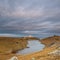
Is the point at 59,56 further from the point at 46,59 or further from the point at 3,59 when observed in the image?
the point at 3,59

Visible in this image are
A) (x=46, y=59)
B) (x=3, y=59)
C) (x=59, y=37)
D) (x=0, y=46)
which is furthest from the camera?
(x=59, y=37)

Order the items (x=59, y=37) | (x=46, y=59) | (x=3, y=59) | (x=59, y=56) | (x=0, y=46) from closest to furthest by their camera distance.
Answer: (x=46, y=59), (x=59, y=56), (x=3, y=59), (x=0, y=46), (x=59, y=37)

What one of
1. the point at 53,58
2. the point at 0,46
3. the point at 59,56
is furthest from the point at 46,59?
the point at 0,46

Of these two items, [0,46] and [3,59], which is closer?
[3,59]

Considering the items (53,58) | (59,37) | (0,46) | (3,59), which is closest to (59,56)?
(53,58)

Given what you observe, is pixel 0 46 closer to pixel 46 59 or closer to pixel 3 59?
pixel 3 59

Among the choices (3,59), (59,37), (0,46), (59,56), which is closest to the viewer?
(59,56)

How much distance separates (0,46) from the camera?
217ft

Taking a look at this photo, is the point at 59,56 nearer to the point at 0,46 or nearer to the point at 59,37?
the point at 0,46

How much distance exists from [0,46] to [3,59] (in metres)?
26.5

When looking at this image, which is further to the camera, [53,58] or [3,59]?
[3,59]

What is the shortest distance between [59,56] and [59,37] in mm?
72099

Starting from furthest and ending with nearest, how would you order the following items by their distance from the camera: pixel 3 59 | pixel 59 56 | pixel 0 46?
pixel 0 46
pixel 3 59
pixel 59 56

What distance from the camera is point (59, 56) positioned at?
97.5ft
